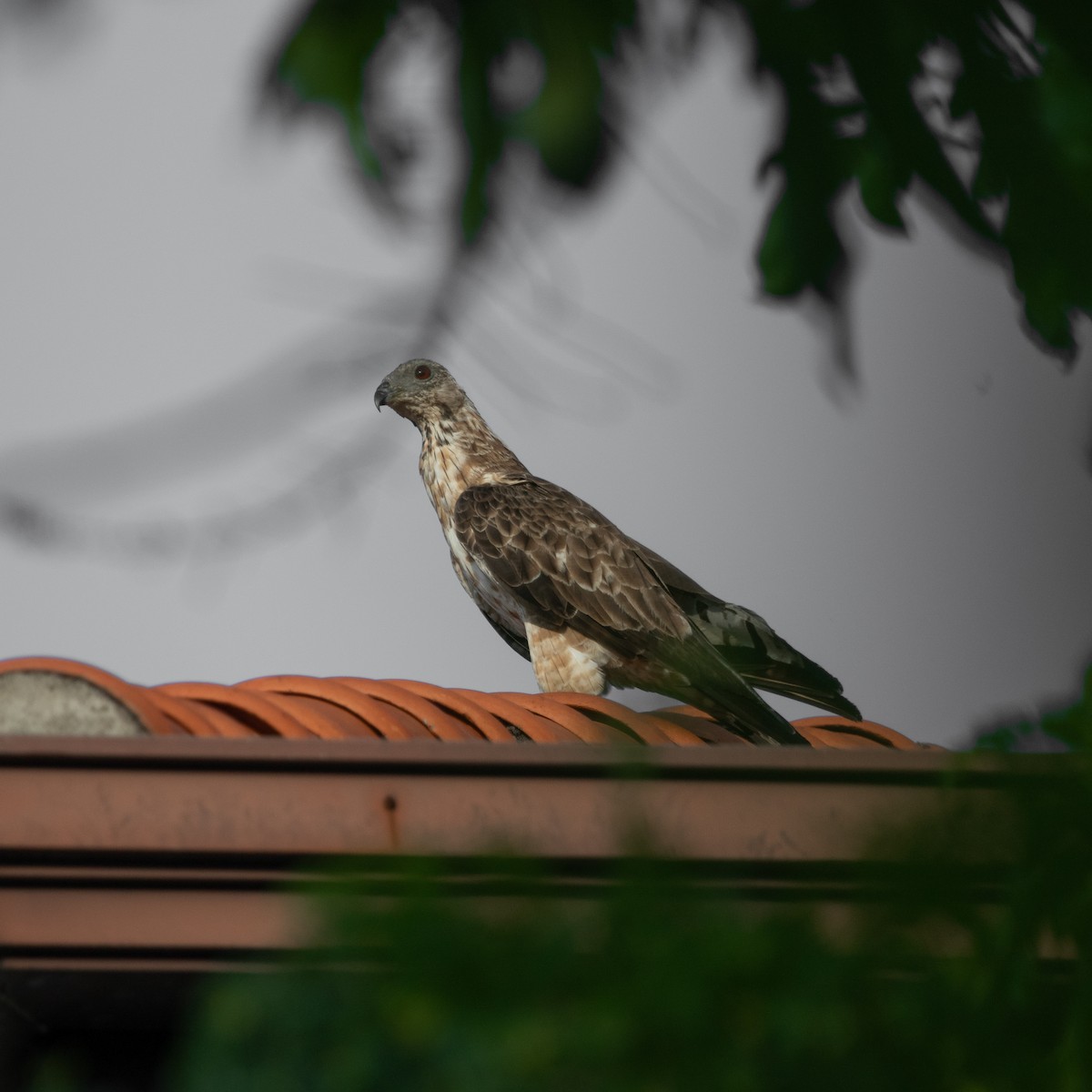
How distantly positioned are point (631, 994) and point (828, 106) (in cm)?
109

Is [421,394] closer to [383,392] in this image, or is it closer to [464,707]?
[383,392]

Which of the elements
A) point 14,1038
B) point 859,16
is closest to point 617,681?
point 14,1038

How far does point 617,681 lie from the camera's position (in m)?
6.61

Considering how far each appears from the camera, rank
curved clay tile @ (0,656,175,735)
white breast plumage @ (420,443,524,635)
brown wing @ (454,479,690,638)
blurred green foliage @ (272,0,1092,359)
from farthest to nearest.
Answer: white breast plumage @ (420,443,524,635)
brown wing @ (454,479,690,638)
curved clay tile @ (0,656,175,735)
blurred green foliage @ (272,0,1092,359)

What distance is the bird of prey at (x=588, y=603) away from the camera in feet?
19.2

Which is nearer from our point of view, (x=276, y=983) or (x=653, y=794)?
(x=276, y=983)

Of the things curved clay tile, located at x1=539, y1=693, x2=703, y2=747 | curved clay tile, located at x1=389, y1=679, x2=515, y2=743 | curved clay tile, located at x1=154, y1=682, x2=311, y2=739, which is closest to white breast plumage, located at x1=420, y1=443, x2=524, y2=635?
curved clay tile, located at x1=539, y1=693, x2=703, y2=747

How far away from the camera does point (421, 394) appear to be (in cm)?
774

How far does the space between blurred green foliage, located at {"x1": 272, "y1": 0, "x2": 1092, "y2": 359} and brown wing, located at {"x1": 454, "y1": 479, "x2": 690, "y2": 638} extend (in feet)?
14.7

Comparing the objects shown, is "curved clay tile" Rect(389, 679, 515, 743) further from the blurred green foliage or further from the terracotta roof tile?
the blurred green foliage

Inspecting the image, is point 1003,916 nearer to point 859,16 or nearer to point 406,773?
point 859,16

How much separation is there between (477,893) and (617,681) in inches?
212

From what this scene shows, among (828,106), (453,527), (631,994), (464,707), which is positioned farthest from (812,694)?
(631,994)

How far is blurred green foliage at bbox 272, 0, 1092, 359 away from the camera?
1524 millimetres
